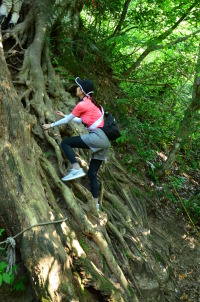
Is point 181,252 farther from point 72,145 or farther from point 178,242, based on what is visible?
point 72,145

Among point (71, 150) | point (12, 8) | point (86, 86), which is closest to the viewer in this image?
point (86, 86)

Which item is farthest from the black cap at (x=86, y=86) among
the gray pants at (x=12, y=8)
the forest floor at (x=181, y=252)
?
the gray pants at (x=12, y=8)

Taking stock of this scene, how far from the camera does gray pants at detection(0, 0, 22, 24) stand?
23.2ft

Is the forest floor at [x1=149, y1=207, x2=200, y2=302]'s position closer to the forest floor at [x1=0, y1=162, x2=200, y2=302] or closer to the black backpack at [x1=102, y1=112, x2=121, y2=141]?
the forest floor at [x1=0, y1=162, x2=200, y2=302]

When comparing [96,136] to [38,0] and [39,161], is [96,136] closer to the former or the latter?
[39,161]

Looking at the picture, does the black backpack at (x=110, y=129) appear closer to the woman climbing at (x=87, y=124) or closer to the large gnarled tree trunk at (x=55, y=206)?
the woman climbing at (x=87, y=124)

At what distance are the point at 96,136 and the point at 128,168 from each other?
3213 millimetres

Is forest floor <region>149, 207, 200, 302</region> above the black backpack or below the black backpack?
below

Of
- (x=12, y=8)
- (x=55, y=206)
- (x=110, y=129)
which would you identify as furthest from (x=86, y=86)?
(x=12, y=8)

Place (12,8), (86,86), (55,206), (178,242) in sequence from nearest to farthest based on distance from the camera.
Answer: (55,206)
(86,86)
(178,242)
(12,8)

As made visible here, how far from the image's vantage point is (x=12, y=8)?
286 inches

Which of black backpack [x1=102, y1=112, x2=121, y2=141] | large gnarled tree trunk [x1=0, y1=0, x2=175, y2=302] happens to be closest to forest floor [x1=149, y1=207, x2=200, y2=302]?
large gnarled tree trunk [x1=0, y1=0, x2=175, y2=302]

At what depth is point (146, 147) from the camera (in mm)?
8219

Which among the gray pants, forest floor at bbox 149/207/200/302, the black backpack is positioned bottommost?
forest floor at bbox 149/207/200/302
